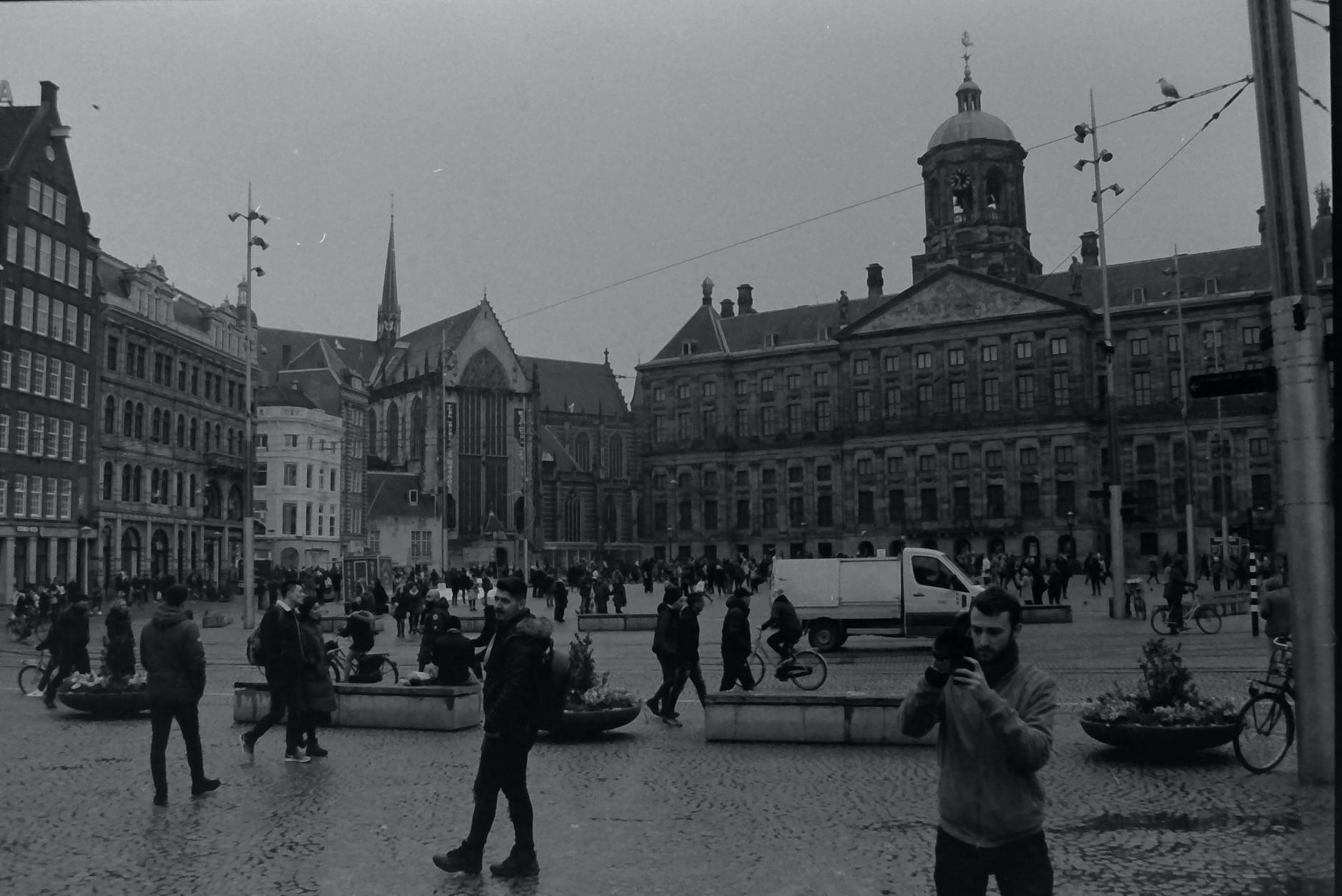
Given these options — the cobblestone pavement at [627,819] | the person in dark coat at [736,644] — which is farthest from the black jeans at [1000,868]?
the person in dark coat at [736,644]

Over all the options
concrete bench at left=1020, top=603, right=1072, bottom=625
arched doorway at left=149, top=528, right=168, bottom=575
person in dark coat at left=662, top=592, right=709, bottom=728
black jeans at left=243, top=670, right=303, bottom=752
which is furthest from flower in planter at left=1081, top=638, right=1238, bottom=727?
arched doorway at left=149, top=528, right=168, bottom=575

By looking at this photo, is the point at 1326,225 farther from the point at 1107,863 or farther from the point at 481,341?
the point at 481,341

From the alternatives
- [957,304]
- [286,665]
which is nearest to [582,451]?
[957,304]

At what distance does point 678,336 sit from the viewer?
313 ft

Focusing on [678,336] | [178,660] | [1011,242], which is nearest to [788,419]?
[678,336]

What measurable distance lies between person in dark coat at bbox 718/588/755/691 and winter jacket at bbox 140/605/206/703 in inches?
279

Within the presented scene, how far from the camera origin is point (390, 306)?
120625mm

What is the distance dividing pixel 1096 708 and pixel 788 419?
78.4 m

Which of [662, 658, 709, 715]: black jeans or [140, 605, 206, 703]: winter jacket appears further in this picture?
[662, 658, 709, 715]: black jeans

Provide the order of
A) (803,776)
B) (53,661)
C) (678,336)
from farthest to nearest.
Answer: (678,336) → (53,661) → (803,776)

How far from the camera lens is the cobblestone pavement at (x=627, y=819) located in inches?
285

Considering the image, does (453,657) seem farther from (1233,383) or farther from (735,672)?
(1233,383)

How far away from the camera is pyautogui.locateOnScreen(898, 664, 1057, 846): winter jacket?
4.31m

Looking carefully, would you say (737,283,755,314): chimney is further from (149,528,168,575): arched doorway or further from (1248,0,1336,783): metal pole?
(1248,0,1336,783): metal pole
